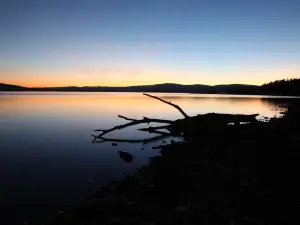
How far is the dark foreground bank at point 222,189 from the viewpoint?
768 centimetres

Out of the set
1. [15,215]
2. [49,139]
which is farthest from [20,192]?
[49,139]

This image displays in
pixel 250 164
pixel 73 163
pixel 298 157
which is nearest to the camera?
pixel 298 157

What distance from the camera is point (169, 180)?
11.3 metres

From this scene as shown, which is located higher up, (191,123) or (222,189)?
(191,123)

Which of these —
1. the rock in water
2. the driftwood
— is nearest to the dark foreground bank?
the driftwood

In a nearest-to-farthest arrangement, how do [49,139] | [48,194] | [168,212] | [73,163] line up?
[168,212] → [48,194] → [73,163] → [49,139]

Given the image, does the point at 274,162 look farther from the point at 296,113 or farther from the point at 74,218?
the point at 74,218

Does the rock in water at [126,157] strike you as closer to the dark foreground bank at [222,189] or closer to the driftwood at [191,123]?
the dark foreground bank at [222,189]

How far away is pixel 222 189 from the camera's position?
9.52 m

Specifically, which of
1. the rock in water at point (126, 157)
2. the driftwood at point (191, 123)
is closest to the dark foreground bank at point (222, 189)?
the driftwood at point (191, 123)

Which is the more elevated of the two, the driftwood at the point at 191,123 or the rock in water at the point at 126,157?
the driftwood at the point at 191,123

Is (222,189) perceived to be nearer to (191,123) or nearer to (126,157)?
(191,123)

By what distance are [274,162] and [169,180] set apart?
414 centimetres

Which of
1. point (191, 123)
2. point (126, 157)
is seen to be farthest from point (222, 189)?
point (126, 157)
